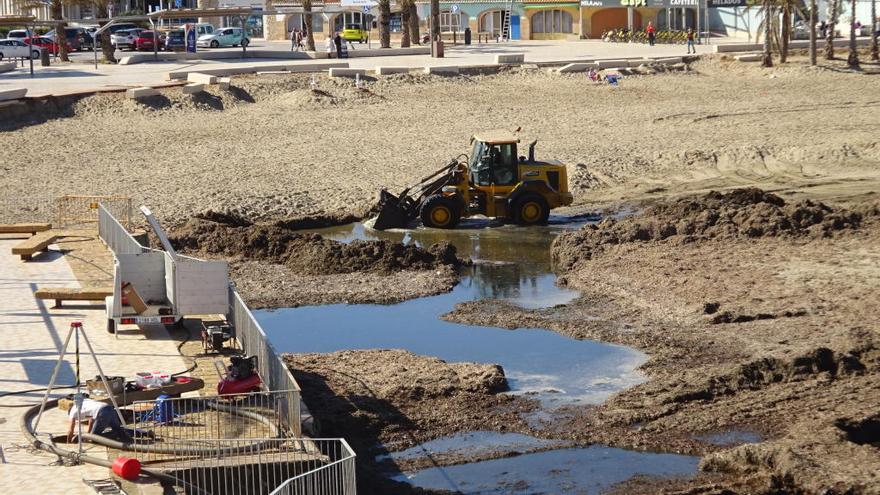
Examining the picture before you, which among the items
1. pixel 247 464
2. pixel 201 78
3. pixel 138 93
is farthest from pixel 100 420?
pixel 201 78

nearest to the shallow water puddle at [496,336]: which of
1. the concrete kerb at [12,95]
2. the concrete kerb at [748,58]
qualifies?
the concrete kerb at [12,95]

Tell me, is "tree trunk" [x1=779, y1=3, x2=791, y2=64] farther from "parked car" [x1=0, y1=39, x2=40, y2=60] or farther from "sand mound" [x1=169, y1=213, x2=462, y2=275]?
"parked car" [x1=0, y1=39, x2=40, y2=60]

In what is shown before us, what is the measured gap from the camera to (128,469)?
15203 millimetres

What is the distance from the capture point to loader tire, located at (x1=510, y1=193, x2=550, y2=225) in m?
31.9

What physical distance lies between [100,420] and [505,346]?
8.11m

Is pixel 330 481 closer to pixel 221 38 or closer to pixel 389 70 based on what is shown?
pixel 389 70

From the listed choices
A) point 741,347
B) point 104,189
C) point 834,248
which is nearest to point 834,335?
point 741,347

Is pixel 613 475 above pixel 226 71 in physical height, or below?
below

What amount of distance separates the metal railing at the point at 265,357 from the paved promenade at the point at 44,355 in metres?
0.95

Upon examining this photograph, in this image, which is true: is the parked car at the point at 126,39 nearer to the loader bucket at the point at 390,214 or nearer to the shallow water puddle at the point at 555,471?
the loader bucket at the point at 390,214

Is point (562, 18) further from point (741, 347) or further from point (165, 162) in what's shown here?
point (741, 347)

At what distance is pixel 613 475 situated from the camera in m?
17.3

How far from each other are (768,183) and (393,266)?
1166cm

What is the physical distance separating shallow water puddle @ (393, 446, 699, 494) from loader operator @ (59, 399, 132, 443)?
10.6 ft
